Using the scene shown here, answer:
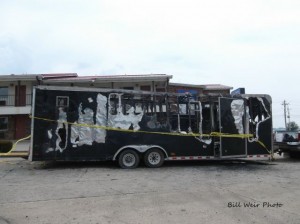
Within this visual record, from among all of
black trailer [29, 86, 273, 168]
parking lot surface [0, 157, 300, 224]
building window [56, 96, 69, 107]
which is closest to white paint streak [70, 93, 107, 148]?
black trailer [29, 86, 273, 168]

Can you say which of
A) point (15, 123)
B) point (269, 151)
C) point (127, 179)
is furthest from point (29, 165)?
point (15, 123)

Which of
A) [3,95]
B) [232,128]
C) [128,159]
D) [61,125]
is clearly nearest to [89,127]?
[61,125]

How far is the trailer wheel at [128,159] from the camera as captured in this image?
12.7 m

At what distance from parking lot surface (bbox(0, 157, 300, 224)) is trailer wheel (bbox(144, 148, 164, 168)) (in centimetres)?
32

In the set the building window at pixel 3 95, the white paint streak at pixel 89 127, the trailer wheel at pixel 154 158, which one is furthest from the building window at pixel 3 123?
the trailer wheel at pixel 154 158

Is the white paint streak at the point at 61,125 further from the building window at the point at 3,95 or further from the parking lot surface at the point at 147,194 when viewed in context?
the building window at the point at 3,95

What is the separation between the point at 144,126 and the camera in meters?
12.9

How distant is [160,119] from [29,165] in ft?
16.7

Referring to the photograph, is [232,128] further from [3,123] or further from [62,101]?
[3,123]

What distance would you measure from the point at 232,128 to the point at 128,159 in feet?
13.2

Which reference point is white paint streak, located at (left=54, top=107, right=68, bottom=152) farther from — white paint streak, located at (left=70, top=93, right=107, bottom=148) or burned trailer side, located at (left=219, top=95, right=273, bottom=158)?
burned trailer side, located at (left=219, top=95, right=273, bottom=158)

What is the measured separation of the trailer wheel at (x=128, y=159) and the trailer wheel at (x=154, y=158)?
1.07ft

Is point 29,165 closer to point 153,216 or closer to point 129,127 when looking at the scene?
point 129,127

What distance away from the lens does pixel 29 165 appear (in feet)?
44.0
